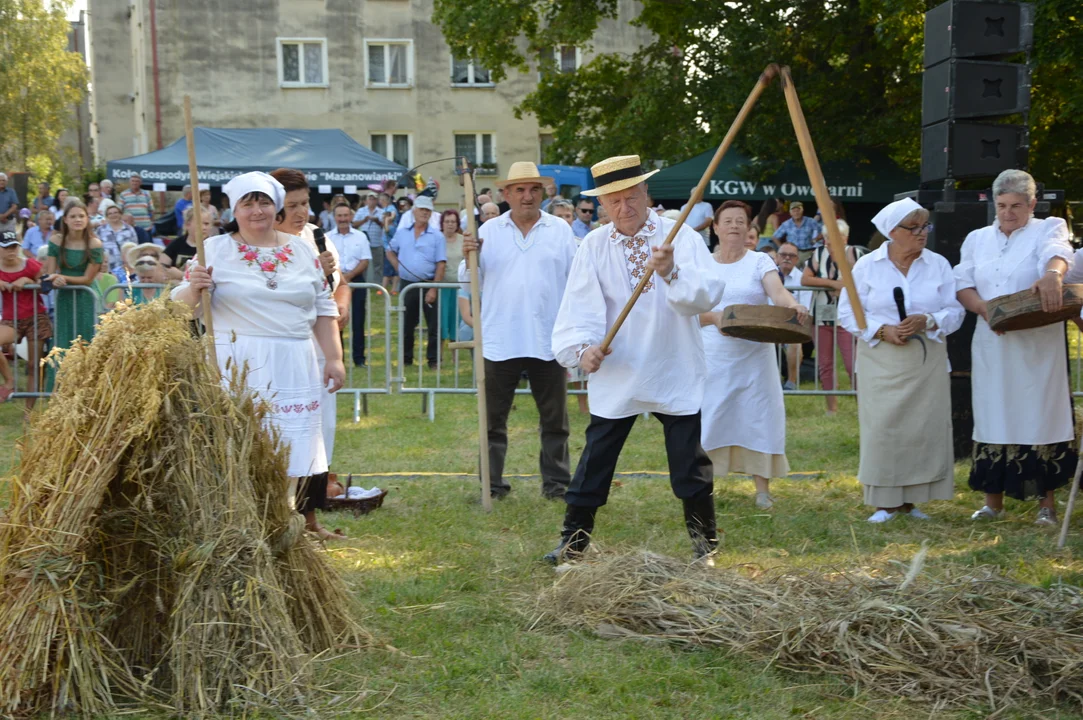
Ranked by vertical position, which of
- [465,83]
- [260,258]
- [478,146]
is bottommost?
[260,258]

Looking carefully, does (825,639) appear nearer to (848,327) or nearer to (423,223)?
(848,327)

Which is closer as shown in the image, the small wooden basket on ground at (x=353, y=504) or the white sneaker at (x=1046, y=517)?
the white sneaker at (x=1046, y=517)

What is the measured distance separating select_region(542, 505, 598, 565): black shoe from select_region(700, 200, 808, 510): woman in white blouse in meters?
1.90

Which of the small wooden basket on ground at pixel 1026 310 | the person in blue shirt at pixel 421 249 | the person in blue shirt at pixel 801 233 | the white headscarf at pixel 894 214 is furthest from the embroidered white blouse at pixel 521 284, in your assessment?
the person in blue shirt at pixel 801 233

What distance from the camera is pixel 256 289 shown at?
18.4 feet

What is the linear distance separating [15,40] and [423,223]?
3597cm

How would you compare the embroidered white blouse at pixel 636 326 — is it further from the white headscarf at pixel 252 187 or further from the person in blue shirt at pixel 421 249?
the person in blue shirt at pixel 421 249

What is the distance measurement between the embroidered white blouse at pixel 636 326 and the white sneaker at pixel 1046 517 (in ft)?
8.79

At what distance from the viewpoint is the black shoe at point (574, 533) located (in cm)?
588

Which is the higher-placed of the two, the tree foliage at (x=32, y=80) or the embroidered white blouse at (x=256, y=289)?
the tree foliage at (x=32, y=80)

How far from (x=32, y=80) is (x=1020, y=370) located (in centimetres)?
4451

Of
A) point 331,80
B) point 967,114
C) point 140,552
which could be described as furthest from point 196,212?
point 331,80

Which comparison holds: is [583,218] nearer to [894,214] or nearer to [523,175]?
[523,175]

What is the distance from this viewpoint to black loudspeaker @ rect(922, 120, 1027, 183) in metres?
8.46
